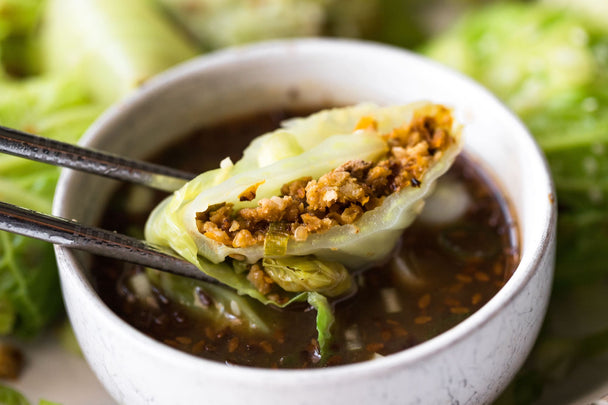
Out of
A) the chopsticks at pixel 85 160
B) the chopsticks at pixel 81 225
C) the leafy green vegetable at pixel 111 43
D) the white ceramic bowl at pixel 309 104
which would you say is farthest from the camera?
the leafy green vegetable at pixel 111 43

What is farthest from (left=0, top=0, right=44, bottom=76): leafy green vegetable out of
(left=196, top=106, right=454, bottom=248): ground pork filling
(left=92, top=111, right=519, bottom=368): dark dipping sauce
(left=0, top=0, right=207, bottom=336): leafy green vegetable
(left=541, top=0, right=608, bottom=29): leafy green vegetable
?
(left=541, top=0, right=608, bottom=29): leafy green vegetable

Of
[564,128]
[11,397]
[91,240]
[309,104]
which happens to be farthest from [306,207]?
[564,128]

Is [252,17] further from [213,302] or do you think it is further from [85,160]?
[213,302]

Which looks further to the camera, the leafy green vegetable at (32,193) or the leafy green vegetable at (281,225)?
the leafy green vegetable at (32,193)

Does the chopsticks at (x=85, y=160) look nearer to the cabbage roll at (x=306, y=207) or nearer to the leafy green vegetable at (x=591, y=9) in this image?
the cabbage roll at (x=306, y=207)

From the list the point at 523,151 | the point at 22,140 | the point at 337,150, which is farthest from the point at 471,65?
the point at 22,140

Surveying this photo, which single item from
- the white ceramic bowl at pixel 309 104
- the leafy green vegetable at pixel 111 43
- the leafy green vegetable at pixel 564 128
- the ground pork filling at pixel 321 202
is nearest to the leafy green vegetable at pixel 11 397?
the white ceramic bowl at pixel 309 104
